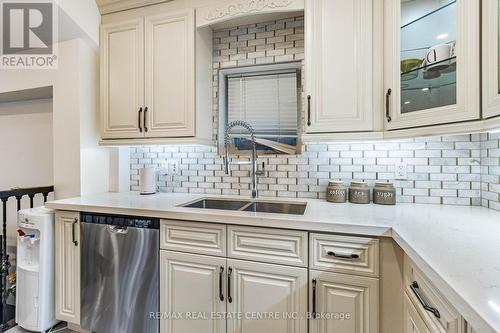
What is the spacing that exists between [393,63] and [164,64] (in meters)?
1.56

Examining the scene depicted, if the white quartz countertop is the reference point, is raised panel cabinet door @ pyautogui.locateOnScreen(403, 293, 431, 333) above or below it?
below

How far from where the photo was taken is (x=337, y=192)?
68.2 inches

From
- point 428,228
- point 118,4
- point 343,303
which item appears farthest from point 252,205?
point 118,4

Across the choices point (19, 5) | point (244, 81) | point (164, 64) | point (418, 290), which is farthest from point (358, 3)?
point (19, 5)

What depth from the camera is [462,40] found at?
43.0 inches

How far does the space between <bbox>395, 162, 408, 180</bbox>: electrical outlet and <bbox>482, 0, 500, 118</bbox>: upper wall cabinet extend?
724 millimetres

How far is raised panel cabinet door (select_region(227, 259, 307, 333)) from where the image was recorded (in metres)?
1.28

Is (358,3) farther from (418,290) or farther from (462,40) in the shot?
(418,290)

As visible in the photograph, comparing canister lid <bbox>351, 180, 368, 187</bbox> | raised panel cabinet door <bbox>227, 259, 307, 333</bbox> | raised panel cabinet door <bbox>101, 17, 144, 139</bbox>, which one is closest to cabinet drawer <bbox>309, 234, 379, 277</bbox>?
raised panel cabinet door <bbox>227, 259, 307, 333</bbox>

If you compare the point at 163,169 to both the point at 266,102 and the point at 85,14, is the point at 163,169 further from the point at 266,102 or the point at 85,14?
the point at 85,14

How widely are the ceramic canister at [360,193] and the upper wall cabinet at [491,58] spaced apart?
2.54ft

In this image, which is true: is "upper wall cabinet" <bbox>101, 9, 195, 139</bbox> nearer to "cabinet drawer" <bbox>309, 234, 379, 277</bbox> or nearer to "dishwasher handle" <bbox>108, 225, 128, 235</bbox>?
"dishwasher handle" <bbox>108, 225, 128, 235</bbox>

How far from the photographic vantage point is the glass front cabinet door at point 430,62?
107 cm

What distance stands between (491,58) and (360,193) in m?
0.95
